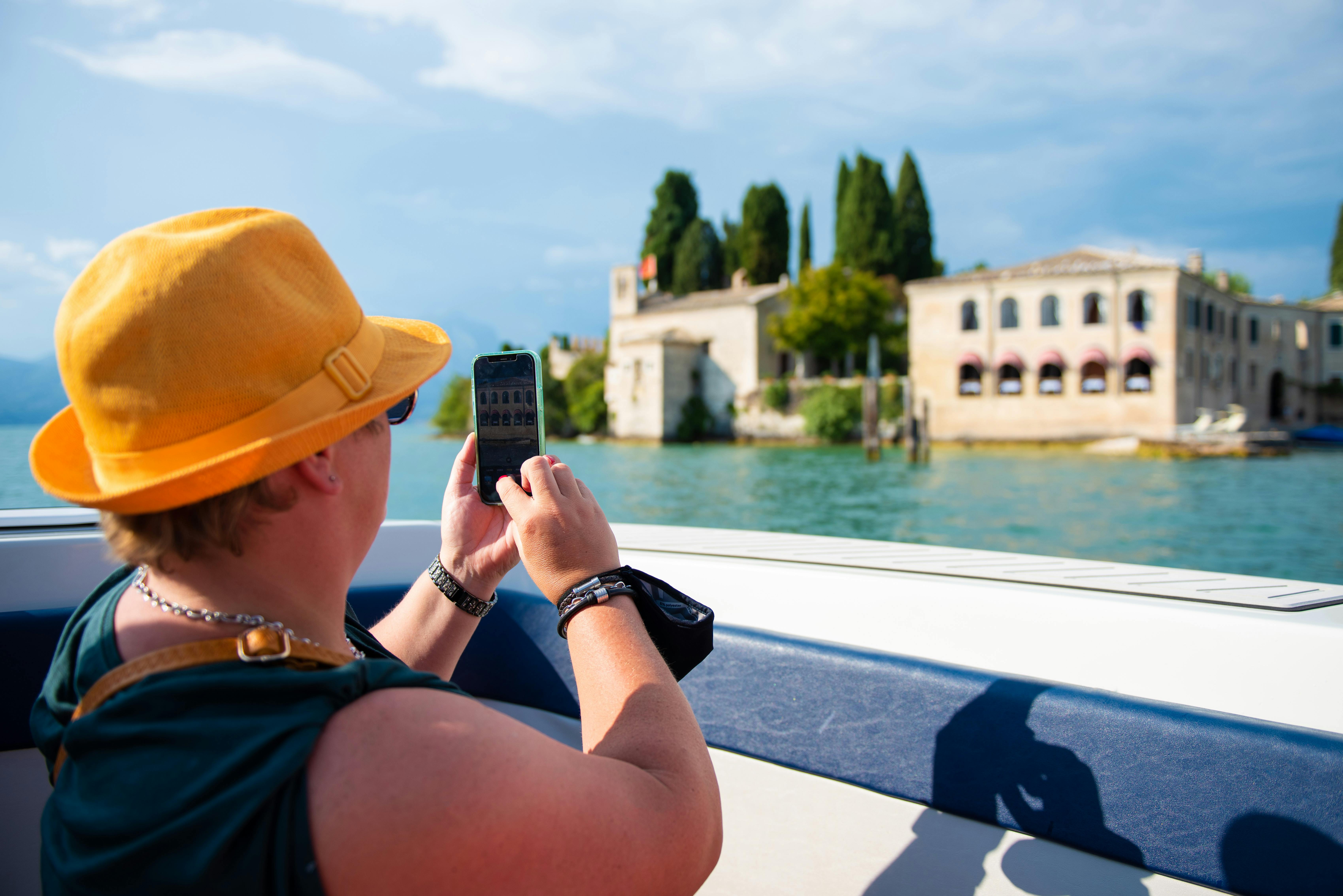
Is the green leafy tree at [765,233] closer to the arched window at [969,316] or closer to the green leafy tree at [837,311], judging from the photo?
the green leafy tree at [837,311]

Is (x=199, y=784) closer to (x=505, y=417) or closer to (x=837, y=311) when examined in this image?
(x=505, y=417)

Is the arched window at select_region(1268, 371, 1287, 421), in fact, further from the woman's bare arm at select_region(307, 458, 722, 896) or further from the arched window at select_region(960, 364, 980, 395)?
the woman's bare arm at select_region(307, 458, 722, 896)

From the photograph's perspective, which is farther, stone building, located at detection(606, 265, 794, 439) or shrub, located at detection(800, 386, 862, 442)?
stone building, located at detection(606, 265, 794, 439)

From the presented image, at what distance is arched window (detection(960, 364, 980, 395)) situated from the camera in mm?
→ 29812

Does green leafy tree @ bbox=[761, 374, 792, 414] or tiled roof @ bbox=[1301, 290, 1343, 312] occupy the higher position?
tiled roof @ bbox=[1301, 290, 1343, 312]

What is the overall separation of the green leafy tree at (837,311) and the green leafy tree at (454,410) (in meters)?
15.2

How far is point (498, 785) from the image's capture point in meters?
0.48

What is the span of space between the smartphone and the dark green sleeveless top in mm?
367

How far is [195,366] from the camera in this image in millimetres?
508

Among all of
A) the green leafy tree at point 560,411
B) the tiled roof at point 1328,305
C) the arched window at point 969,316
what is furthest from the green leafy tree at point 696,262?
the tiled roof at point 1328,305

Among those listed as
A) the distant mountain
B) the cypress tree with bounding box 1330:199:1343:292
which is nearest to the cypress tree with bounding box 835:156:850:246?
the cypress tree with bounding box 1330:199:1343:292

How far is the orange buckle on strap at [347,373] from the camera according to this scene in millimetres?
558

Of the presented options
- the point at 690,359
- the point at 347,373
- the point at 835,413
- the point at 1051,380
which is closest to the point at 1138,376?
the point at 1051,380

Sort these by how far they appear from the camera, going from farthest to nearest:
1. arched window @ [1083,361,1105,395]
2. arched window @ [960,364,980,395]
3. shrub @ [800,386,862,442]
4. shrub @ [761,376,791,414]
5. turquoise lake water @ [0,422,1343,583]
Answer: shrub @ [761,376,791,414]
shrub @ [800,386,862,442]
arched window @ [960,364,980,395]
arched window @ [1083,361,1105,395]
turquoise lake water @ [0,422,1343,583]
